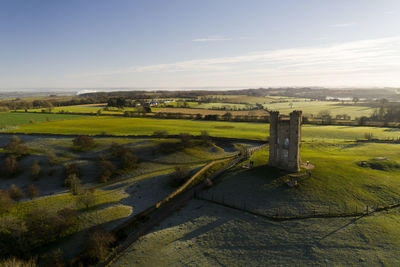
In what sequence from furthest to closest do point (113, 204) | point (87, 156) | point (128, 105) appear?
point (128, 105) < point (87, 156) < point (113, 204)

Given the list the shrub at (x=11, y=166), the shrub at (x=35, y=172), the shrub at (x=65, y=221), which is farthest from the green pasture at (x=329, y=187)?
the shrub at (x=11, y=166)

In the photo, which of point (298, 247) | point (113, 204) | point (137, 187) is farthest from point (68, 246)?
point (298, 247)

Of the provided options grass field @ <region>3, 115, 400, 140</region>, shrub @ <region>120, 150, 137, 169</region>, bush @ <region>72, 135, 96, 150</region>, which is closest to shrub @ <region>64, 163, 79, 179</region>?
shrub @ <region>120, 150, 137, 169</region>

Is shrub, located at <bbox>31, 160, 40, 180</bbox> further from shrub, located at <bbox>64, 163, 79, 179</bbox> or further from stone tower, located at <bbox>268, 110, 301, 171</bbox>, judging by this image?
stone tower, located at <bbox>268, 110, 301, 171</bbox>

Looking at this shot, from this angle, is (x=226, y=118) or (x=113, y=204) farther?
(x=226, y=118)

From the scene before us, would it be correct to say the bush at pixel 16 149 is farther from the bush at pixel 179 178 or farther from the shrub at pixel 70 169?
the bush at pixel 179 178

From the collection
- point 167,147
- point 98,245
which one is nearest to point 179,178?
point 167,147

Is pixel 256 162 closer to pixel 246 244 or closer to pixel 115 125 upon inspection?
pixel 246 244

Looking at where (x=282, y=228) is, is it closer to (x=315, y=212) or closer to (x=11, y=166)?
(x=315, y=212)
